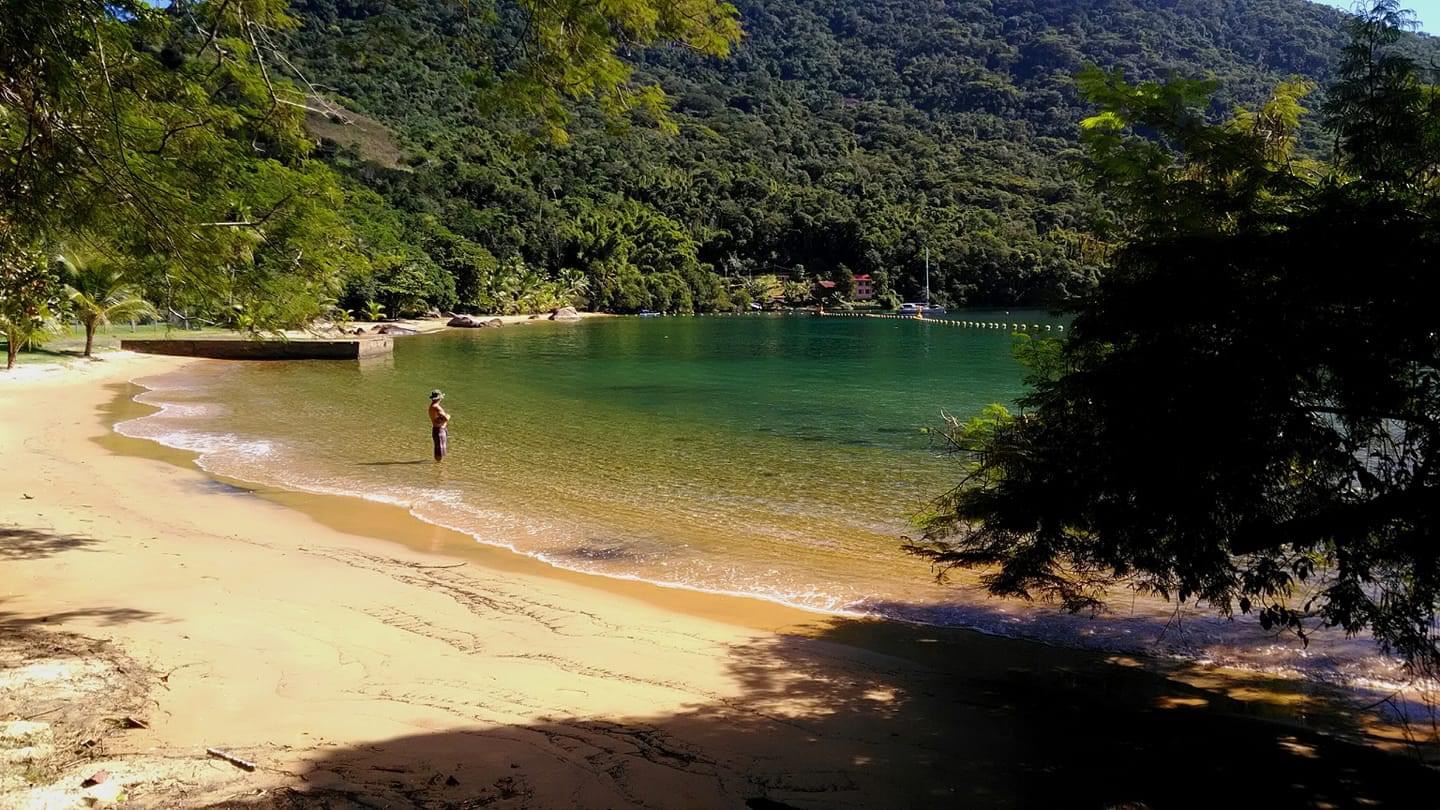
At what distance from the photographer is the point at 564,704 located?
17.7 feet

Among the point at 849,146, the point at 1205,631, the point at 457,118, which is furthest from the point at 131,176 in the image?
the point at 849,146

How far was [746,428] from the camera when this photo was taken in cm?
2092

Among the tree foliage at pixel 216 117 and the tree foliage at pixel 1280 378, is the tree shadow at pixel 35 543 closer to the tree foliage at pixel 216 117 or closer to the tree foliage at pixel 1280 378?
the tree foliage at pixel 216 117

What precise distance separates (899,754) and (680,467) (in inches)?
433

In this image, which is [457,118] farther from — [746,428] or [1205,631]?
[1205,631]

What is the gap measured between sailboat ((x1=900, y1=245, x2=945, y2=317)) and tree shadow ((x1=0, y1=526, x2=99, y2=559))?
97.5m

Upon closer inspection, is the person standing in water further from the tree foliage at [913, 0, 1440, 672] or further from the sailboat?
the sailboat

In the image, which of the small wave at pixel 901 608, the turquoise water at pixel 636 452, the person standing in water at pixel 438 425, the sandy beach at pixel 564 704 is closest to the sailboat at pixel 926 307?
the turquoise water at pixel 636 452

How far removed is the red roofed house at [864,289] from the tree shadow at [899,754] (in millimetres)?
115443

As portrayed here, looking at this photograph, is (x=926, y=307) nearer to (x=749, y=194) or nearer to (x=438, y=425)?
(x=749, y=194)

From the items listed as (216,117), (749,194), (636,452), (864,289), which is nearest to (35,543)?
(216,117)

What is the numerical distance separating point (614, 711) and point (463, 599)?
3.15 meters

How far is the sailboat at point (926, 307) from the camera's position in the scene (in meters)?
105

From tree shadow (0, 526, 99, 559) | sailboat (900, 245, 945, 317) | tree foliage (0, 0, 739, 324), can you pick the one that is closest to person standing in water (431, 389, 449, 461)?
tree shadow (0, 526, 99, 559)
